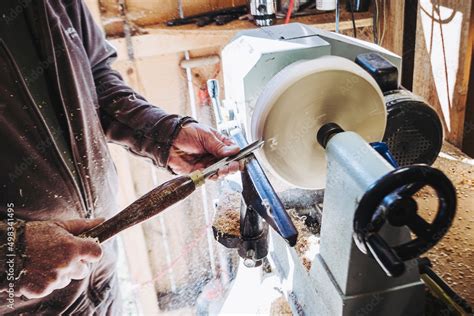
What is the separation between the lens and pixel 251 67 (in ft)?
2.82

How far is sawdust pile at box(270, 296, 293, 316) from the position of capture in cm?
96

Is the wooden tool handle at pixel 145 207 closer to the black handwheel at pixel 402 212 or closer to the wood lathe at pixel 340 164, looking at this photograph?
the wood lathe at pixel 340 164

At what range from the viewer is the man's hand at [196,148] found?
100 cm

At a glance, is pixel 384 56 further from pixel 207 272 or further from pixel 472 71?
pixel 207 272

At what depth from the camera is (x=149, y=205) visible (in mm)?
749

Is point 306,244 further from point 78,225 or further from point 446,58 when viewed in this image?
point 446,58

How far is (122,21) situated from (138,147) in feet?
3.49

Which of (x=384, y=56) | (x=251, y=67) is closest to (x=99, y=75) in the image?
(x=251, y=67)

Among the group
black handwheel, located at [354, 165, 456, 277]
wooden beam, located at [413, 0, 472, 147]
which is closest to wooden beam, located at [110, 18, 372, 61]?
wooden beam, located at [413, 0, 472, 147]

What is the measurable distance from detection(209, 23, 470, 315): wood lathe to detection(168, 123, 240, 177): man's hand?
0.26 feet

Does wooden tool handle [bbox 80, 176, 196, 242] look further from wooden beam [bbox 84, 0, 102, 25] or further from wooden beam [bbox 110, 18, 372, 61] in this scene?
wooden beam [bbox 84, 0, 102, 25]

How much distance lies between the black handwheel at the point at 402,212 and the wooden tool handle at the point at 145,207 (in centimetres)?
36

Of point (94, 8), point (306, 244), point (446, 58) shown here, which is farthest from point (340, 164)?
point (94, 8)

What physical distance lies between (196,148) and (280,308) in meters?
0.44
